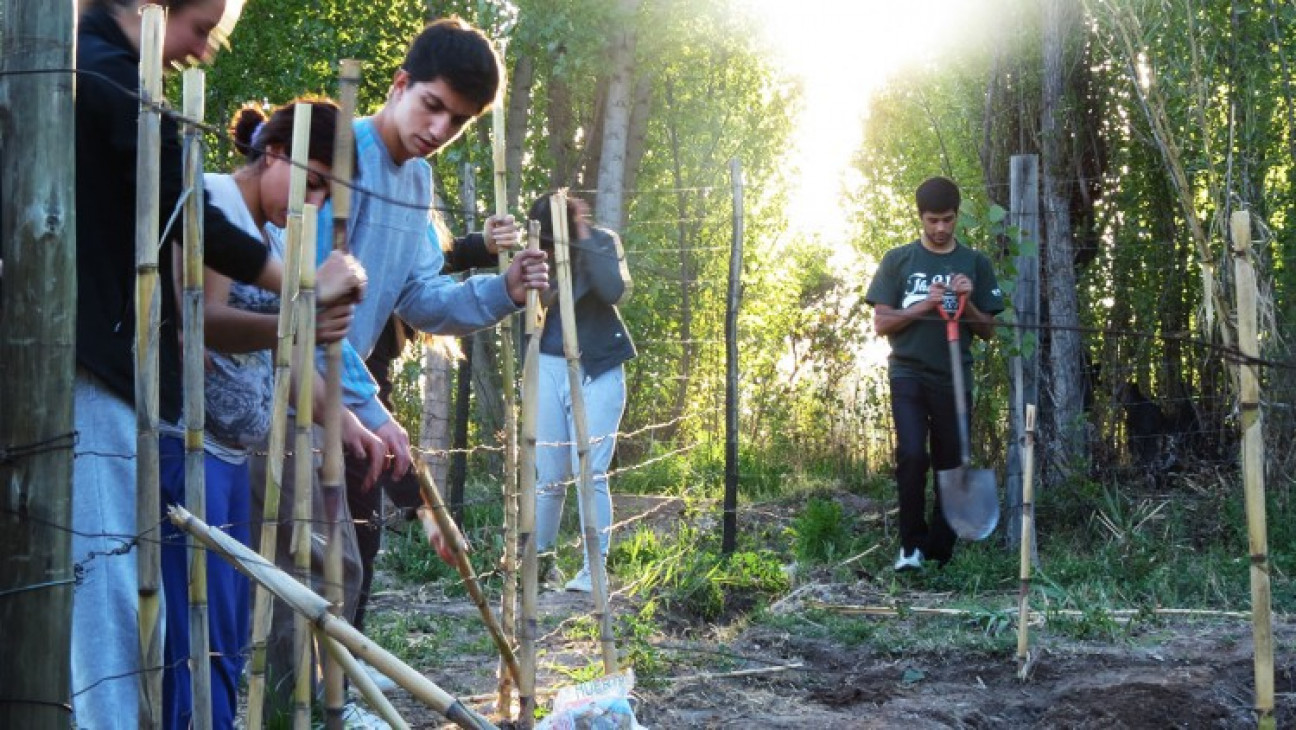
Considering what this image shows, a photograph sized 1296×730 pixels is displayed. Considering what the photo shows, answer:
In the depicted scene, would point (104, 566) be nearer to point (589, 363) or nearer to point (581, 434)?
point (581, 434)

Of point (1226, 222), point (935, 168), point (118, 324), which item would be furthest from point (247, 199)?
point (935, 168)

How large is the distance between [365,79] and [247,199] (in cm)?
804

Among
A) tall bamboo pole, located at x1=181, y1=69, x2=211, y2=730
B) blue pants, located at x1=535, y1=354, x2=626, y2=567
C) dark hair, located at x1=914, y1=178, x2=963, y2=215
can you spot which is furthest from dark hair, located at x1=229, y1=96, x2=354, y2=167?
dark hair, located at x1=914, y1=178, x2=963, y2=215

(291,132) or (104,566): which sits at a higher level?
(291,132)

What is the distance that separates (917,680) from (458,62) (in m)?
2.80

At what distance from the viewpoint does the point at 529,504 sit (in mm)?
3785

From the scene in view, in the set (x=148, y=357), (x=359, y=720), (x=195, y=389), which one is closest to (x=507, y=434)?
(x=359, y=720)

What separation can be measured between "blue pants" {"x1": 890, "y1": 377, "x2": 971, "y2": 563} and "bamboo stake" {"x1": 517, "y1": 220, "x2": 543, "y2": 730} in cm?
390

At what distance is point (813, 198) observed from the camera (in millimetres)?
17422

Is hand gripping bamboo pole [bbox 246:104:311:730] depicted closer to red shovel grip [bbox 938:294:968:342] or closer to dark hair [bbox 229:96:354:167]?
dark hair [bbox 229:96:354:167]

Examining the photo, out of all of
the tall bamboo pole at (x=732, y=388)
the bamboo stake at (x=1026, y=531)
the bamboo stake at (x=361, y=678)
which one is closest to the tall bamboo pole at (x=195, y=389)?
the bamboo stake at (x=361, y=678)

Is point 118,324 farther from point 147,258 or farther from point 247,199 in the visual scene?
point 247,199

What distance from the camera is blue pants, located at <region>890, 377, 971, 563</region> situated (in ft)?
24.4

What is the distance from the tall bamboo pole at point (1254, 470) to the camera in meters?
3.41
